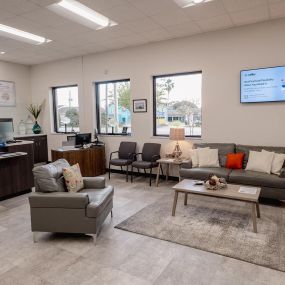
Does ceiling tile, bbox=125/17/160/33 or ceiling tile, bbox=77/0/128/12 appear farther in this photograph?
ceiling tile, bbox=125/17/160/33

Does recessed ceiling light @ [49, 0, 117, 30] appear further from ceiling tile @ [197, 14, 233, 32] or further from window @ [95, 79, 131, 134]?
window @ [95, 79, 131, 134]

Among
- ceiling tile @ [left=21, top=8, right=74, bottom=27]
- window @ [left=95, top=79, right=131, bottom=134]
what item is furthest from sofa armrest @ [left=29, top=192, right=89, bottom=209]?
window @ [left=95, top=79, right=131, bottom=134]

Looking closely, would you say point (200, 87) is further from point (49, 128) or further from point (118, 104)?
point (49, 128)

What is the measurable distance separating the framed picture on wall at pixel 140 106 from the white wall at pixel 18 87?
3789 millimetres

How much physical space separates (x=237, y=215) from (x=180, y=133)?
1994mm

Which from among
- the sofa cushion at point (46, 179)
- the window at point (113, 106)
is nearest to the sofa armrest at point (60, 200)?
the sofa cushion at point (46, 179)

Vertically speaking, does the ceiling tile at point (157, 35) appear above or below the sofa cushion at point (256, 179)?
above

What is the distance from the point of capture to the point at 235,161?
14.3ft

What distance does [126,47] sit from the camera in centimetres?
574

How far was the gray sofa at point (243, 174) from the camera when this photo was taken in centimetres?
372

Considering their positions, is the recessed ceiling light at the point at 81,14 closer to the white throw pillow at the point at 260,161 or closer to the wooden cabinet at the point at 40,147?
the white throw pillow at the point at 260,161

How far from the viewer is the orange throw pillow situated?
4.36 metres

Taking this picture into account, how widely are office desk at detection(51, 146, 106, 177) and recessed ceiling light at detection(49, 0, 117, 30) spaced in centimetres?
260

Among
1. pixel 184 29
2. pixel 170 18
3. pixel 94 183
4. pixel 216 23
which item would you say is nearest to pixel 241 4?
pixel 216 23
